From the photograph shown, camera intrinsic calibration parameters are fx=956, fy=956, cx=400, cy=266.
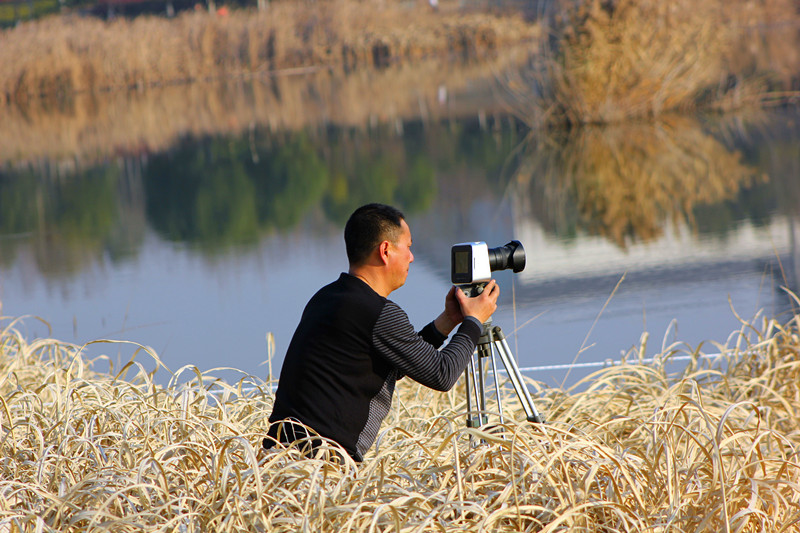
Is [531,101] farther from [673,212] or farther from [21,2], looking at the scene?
[21,2]

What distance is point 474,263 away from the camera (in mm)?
2555

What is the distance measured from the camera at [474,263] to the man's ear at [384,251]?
183mm

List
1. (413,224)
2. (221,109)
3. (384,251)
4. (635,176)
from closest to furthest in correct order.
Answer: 1. (384,251)
2. (413,224)
3. (635,176)
4. (221,109)

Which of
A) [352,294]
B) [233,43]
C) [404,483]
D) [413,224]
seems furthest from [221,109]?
[404,483]

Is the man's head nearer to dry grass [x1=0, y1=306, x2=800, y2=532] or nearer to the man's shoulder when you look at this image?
the man's shoulder

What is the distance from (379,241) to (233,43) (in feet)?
69.9

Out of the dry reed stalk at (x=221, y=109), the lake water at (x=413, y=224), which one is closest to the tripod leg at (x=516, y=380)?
the lake water at (x=413, y=224)

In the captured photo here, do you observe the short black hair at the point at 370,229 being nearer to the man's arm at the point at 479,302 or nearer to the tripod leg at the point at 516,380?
the man's arm at the point at 479,302

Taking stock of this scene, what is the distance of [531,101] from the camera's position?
11633mm

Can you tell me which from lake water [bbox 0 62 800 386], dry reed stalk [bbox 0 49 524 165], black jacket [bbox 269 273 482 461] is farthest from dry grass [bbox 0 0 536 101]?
black jacket [bbox 269 273 482 461]

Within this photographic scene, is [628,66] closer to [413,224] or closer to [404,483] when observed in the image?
[413,224]

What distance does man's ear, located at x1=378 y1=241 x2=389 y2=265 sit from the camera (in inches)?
104

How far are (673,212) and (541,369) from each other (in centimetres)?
331

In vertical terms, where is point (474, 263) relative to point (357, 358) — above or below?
above
